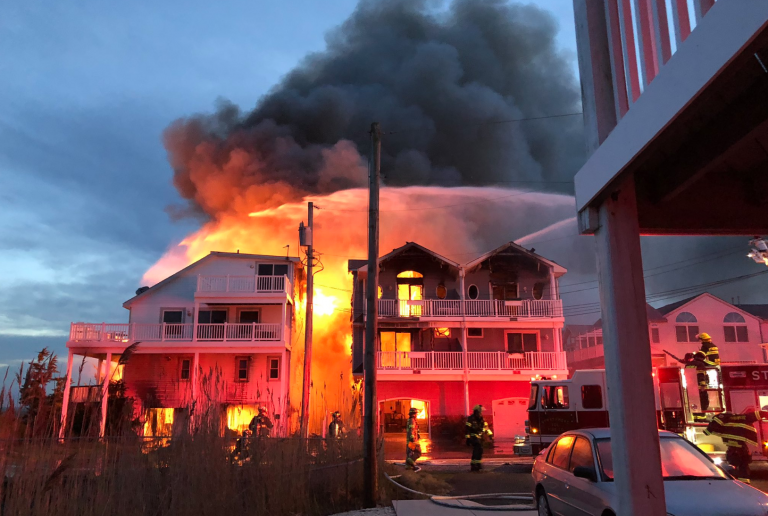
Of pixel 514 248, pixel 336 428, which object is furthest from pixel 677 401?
pixel 514 248

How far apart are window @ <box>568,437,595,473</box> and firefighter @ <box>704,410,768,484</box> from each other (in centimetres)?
760

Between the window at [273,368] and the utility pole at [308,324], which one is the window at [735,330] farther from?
the utility pole at [308,324]

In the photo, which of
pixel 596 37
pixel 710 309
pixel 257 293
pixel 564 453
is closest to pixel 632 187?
pixel 596 37

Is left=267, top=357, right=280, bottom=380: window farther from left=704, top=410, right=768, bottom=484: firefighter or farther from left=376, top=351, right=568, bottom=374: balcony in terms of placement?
left=704, top=410, right=768, bottom=484: firefighter

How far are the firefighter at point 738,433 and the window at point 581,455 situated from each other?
24.9ft

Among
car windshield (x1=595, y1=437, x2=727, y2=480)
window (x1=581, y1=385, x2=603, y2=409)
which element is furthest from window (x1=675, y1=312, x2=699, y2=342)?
car windshield (x1=595, y1=437, x2=727, y2=480)

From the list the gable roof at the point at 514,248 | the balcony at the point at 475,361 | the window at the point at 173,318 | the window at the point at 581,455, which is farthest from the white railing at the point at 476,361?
the window at the point at 581,455

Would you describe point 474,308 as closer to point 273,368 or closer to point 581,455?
point 273,368

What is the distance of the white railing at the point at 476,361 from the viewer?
1182 inches

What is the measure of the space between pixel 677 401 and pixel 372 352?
10501 millimetres

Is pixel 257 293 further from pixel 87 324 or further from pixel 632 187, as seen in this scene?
pixel 632 187

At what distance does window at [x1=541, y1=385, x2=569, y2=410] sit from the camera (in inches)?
703

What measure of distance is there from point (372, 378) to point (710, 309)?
39611mm

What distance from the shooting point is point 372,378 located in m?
10.8
